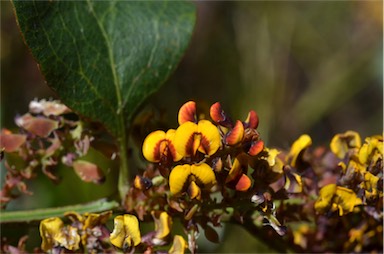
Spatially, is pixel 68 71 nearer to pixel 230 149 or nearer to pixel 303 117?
pixel 230 149

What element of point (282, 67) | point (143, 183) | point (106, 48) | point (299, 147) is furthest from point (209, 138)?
point (282, 67)

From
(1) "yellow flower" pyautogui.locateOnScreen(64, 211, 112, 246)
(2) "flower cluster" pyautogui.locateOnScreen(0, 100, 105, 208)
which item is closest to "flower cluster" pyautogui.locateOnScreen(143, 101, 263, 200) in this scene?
(1) "yellow flower" pyautogui.locateOnScreen(64, 211, 112, 246)

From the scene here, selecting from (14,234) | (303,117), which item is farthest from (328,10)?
(14,234)

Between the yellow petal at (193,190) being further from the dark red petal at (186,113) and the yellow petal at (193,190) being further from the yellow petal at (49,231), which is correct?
the yellow petal at (49,231)

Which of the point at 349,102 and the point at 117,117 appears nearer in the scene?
the point at 117,117

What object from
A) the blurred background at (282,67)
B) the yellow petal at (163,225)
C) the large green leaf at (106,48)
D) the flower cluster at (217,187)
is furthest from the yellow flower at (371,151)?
the blurred background at (282,67)
